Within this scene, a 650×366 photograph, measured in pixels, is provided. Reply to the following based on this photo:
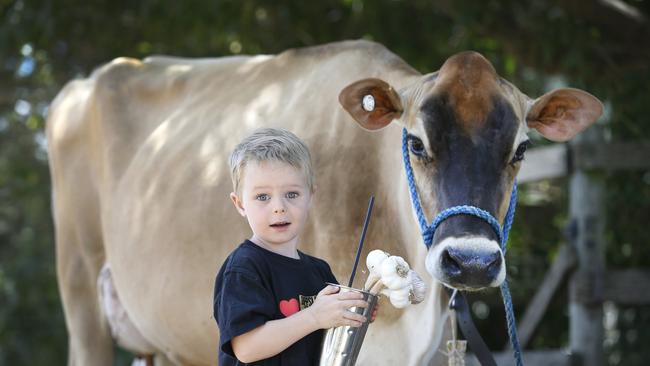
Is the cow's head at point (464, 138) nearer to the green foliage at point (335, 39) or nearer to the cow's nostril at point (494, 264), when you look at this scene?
the cow's nostril at point (494, 264)

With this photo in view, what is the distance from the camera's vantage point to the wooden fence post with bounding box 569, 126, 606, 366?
7.20 m

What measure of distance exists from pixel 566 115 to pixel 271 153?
1.58m

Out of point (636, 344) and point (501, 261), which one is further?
point (636, 344)

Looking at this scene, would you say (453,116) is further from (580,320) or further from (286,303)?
(580,320)

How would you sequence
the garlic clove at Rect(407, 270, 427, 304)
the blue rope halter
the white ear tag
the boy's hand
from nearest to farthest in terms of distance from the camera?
the boy's hand, the garlic clove at Rect(407, 270, 427, 304), the blue rope halter, the white ear tag

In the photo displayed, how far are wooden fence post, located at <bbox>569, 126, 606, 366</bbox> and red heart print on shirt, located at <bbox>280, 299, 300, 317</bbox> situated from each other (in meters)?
4.79

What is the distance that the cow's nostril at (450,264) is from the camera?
3.24 meters

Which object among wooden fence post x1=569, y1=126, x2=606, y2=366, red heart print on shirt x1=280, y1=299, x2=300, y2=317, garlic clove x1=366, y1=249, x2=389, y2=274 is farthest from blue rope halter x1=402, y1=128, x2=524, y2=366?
wooden fence post x1=569, y1=126, x2=606, y2=366

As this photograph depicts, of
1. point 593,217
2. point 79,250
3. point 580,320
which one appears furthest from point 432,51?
point 79,250

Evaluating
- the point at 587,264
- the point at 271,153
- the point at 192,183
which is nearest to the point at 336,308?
the point at 271,153

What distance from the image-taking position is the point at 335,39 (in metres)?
7.75

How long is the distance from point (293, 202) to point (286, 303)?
279 millimetres

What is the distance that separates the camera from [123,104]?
19.5 ft

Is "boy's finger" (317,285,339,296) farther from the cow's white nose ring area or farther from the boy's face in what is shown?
the cow's white nose ring area
